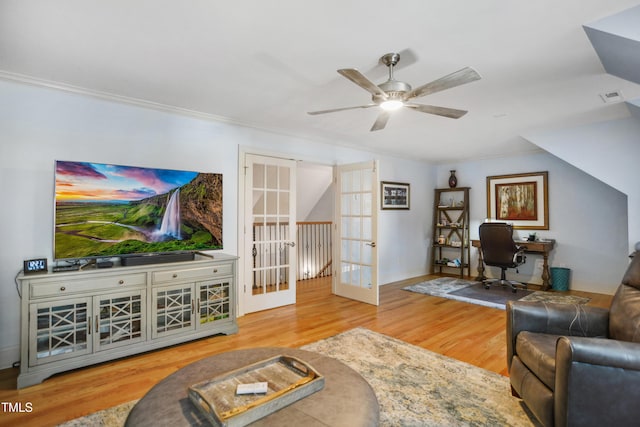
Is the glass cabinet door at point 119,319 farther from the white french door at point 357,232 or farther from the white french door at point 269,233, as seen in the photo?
the white french door at point 357,232

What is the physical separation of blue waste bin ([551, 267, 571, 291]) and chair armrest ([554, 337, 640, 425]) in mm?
4471

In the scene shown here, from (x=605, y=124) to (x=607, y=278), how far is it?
244cm

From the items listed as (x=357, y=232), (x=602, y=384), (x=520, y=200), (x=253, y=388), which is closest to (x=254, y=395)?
(x=253, y=388)

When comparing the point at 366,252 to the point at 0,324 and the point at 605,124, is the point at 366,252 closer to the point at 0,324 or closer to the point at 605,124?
the point at 605,124

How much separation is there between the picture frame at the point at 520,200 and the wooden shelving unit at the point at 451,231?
19.0 inches

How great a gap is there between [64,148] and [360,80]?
107 inches

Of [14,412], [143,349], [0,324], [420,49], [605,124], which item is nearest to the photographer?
[14,412]

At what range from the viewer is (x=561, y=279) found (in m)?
5.18

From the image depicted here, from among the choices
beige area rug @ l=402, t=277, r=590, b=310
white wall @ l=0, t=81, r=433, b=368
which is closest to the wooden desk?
beige area rug @ l=402, t=277, r=590, b=310

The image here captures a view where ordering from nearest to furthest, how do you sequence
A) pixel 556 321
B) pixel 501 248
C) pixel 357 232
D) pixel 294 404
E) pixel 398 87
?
pixel 294 404, pixel 556 321, pixel 398 87, pixel 357 232, pixel 501 248

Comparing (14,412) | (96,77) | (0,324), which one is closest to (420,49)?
(96,77)

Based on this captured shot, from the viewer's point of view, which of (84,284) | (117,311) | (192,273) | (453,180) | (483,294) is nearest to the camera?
(84,284)

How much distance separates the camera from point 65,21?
1912mm

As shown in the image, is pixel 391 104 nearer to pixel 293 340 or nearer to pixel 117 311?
pixel 293 340
